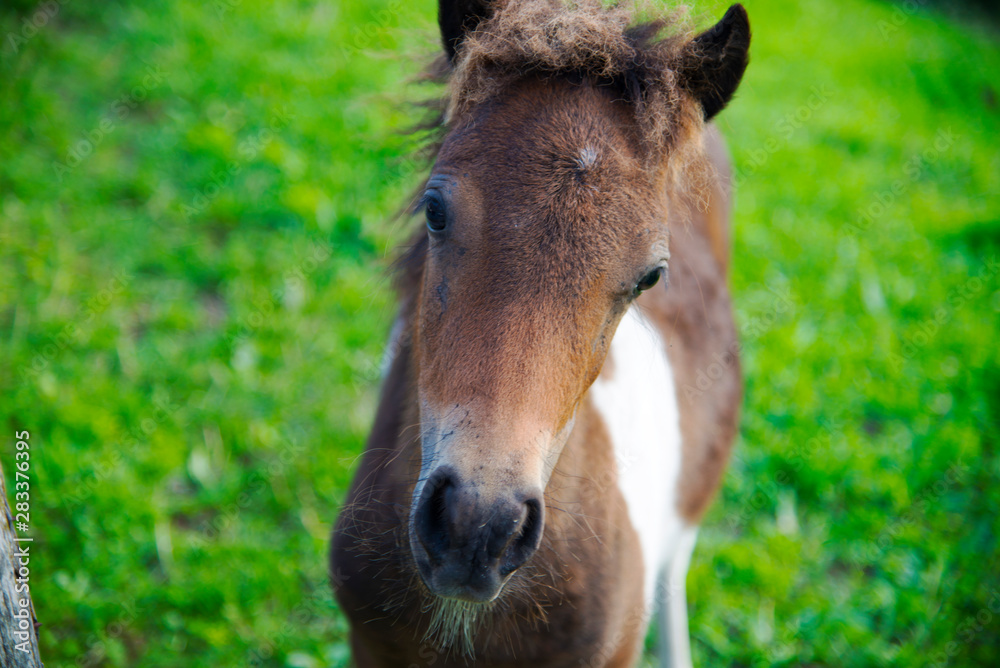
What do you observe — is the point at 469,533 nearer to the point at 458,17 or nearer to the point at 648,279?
the point at 648,279

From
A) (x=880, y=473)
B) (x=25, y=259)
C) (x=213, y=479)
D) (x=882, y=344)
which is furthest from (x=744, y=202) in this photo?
(x=25, y=259)

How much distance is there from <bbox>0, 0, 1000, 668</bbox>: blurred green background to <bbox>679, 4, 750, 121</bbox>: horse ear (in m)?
0.38

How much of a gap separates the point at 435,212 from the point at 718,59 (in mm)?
914

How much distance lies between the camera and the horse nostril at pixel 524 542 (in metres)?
1.34

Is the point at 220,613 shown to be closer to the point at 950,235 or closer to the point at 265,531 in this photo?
the point at 265,531

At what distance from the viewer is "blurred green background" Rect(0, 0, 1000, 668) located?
301cm

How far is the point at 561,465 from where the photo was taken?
5.98ft

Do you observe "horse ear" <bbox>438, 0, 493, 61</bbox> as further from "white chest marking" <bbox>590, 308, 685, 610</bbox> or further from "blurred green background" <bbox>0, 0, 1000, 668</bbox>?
"white chest marking" <bbox>590, 308, 685, 610</bbox>

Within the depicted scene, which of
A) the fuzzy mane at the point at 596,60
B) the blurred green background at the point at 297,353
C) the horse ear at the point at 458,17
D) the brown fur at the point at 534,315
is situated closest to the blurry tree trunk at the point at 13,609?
the brown fur at the point at 534,315

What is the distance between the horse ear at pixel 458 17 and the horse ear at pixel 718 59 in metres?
0.59

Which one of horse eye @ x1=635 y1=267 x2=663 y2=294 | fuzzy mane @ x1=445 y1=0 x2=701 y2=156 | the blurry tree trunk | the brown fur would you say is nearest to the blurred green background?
fuzzy mane @ x1=445 y1=0 x2=701 y2=156

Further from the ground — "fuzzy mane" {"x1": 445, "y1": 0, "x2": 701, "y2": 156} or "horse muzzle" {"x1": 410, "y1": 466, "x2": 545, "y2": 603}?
"fuzzy mane" {"x1": 445, "y1": 0, "x2": 701, "y2": 156}

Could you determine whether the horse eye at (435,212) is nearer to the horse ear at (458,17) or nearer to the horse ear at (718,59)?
the horse ear at (458,17)

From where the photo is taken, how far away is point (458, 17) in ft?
5.77
